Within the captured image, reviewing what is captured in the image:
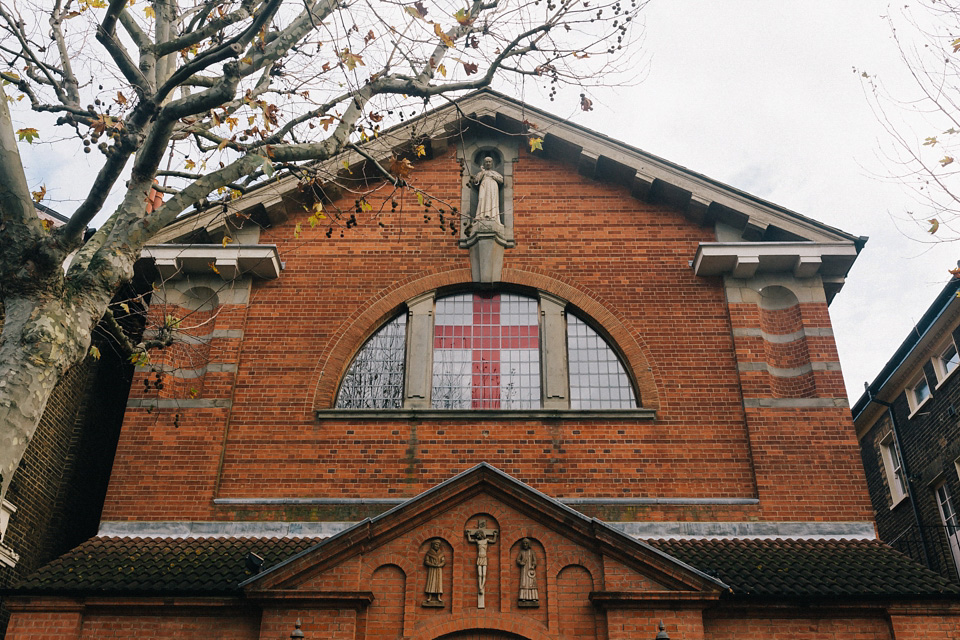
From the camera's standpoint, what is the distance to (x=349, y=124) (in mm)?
11352

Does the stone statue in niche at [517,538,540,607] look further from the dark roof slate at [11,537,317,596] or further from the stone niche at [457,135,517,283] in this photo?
the stone niche at [457,135,517,283]

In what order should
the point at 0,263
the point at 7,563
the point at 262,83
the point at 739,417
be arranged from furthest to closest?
1. the point at 739,417
2. the point at 7,563
3. the point at 262,83
4. the point at 0,263

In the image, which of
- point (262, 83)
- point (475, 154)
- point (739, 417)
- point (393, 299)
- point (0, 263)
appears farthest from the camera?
point (475, 154)

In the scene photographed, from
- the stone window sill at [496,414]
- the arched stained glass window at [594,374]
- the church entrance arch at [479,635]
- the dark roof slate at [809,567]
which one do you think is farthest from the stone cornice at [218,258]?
the dark roof slate at [809,567]

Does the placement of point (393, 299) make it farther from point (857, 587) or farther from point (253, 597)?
point (857, 587)

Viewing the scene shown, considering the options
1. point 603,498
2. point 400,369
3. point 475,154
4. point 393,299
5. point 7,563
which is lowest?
point 7,563

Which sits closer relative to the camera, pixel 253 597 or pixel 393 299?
pixel 253 597

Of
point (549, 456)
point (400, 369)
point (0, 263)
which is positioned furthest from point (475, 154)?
point (0, 263)

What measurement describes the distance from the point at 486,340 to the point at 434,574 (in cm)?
496

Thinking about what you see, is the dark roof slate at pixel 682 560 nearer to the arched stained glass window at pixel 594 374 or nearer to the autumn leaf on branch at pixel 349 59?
the arched stained glass window at pixel 594 374

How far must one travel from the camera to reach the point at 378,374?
50.7ft

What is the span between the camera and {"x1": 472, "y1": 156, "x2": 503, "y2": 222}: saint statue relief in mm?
16406

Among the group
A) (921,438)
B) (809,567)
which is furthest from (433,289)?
(921,438)

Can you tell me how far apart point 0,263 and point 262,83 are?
3843 mm
